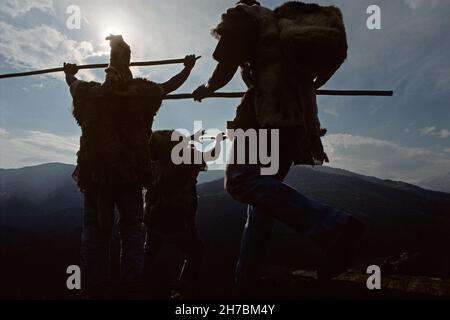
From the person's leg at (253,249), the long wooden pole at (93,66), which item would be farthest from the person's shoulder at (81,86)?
the person's leg at (253,249)

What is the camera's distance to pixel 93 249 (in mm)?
3197

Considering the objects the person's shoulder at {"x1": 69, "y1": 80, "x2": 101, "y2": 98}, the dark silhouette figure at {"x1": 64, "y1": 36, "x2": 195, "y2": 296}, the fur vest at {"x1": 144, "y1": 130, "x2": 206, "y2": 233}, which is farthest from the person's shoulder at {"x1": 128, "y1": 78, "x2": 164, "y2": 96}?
the fur vest at {"x1": 144, "y1": 130, "x2": 206, "y2": 233}

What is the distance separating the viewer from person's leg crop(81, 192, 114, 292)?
3.16 meters

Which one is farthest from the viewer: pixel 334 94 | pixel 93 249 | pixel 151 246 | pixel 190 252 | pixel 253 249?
pixel 151 246

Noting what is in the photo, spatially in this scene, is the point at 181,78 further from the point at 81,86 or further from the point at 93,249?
the point at 93,249

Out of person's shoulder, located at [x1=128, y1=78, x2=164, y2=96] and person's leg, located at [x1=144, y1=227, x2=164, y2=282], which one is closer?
person's shoulder, located at [x1=128, y1=78, x2=164, y2=96]

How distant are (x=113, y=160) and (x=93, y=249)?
Result: 833 mm

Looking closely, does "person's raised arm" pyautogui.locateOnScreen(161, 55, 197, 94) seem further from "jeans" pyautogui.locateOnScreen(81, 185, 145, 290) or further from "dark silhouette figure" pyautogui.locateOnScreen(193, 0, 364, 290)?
"dark silhouette figure" pyautogui.locateOnScreen(193, 0, 364, 290)

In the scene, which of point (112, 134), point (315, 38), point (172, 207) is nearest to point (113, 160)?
point (112, 134)

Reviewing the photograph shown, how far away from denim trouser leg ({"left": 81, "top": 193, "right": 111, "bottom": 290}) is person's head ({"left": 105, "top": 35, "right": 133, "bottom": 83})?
120cm

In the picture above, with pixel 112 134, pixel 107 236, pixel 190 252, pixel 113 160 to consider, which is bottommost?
pixel 190 252

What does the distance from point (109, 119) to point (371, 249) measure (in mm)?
13420
